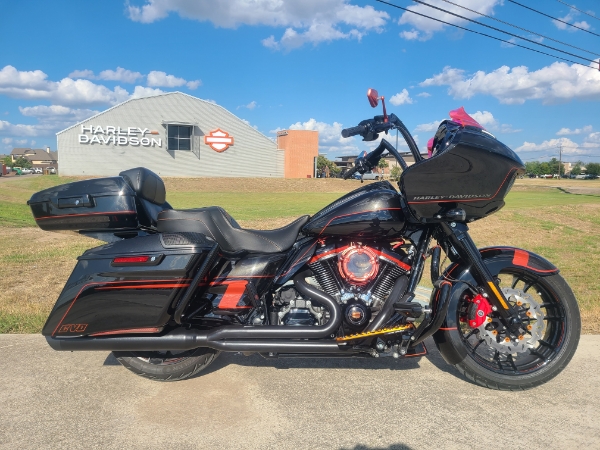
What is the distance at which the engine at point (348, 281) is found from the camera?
298cm

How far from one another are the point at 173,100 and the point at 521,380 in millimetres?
52887

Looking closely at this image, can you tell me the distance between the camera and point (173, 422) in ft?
8.95

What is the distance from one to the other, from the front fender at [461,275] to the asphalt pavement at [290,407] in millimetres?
281

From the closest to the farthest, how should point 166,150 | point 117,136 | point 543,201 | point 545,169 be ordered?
point 543,201 < point 117,136 < point 166,150 < point 545,169

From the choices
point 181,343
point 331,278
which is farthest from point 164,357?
point 331,278

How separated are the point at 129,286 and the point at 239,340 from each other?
75 cm

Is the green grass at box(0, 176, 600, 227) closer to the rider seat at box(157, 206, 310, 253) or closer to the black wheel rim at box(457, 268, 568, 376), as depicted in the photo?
the rider seat at box(157, 206, 310, 253)

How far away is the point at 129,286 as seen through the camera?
2.87 metres

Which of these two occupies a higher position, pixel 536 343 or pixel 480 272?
pixel 480 272

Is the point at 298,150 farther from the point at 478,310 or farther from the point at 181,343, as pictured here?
the point at 181,343

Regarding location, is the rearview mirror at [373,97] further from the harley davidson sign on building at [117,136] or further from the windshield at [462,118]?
the harley davidson sign on building at [117,136]

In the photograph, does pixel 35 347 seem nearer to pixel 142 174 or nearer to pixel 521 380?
pixel 142 174

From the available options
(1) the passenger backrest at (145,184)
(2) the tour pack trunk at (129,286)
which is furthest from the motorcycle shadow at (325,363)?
(1) the passenger backrest at (145,184)

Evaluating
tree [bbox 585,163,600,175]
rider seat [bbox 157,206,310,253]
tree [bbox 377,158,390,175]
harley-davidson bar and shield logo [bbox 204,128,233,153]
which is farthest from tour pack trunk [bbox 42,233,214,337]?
tree [bbox 585,163,600,175]
